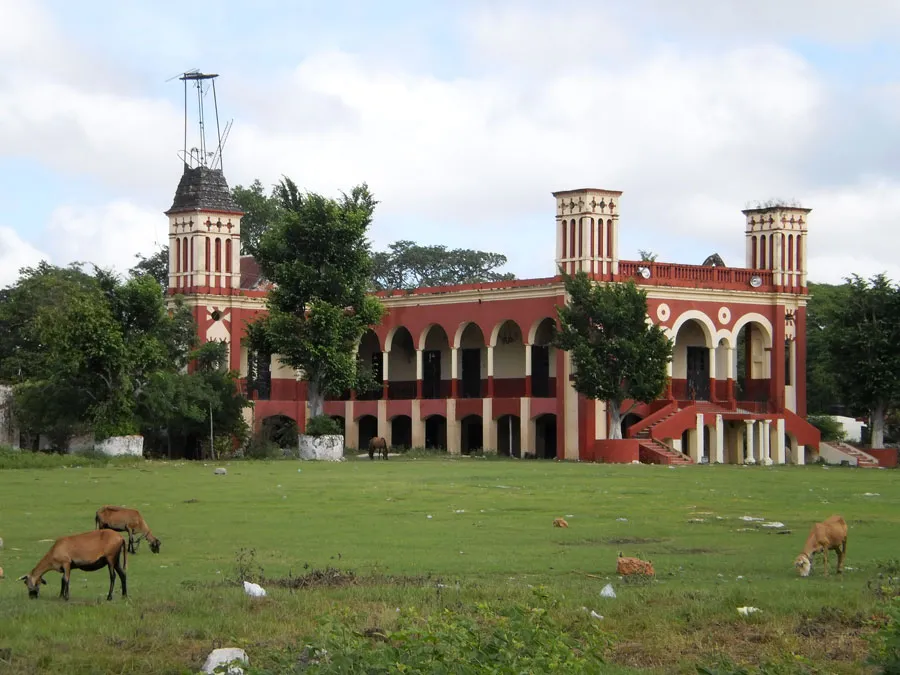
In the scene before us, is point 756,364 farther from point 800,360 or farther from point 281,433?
point 281,433

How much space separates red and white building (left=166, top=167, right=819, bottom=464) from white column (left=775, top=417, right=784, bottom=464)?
0.05 metres

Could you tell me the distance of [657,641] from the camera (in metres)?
12.9

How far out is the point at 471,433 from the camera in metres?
61.0

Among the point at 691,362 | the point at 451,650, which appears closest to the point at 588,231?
the point at 691,362

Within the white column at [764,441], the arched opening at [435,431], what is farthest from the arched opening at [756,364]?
the arched opening at [435,431]

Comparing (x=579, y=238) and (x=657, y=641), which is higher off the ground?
(x=579, y=238)

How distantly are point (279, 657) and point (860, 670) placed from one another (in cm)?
470

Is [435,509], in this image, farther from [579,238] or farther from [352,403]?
[352,403]

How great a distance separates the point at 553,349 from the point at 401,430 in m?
9.11

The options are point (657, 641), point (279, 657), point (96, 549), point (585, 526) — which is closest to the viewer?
point (279, 657)

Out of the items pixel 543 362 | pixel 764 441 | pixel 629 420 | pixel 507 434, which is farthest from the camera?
pixel 507 434

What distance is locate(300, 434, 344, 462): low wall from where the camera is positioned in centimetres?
5009

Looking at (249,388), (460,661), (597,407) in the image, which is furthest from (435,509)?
(249,388)

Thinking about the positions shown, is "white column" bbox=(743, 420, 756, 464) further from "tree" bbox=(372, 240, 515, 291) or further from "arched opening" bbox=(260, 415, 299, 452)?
"tree" bbox=(372, 240, 515, 291)
